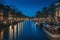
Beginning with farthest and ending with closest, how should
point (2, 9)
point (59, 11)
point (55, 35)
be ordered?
point (2, 9) < point (59, 11) < point (55, 35)

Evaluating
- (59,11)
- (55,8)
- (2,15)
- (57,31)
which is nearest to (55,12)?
(59,11)

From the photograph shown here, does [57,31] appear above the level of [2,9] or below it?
below

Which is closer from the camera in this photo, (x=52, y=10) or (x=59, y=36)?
(x=59, y=36)

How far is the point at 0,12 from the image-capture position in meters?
93.5

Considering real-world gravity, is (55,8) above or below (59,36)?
above

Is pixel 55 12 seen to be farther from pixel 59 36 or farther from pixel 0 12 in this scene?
pixel 59 36

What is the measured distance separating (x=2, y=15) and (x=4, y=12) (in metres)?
4.37

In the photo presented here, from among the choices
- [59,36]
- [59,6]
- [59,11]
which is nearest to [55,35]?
[59,36]

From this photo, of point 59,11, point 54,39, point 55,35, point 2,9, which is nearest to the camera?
point 54,39

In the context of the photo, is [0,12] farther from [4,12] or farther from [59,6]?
[59,6]

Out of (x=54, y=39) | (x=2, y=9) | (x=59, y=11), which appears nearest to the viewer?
(x=54, y=39)

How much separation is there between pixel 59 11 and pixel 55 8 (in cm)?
1063

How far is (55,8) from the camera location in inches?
4026

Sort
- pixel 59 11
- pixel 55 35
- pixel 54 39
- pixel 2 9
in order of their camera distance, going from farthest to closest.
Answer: pixel 2 9, pixel 59 11, pixel 55 35, pixel 54 39
